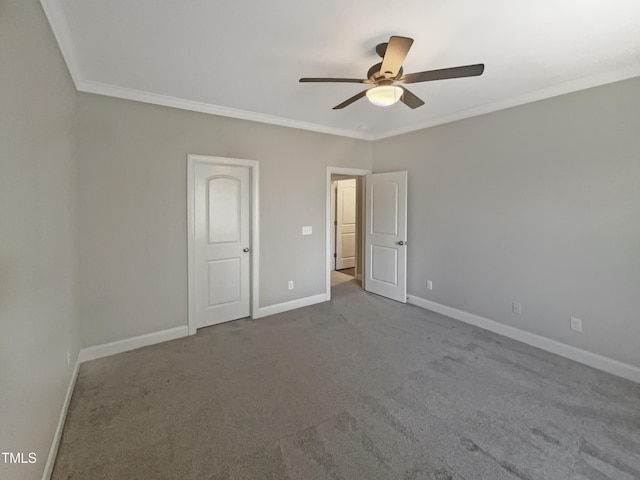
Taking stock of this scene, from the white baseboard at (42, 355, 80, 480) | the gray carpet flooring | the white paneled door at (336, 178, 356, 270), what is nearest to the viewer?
the white baseboard at (42, 355, 80, 480)

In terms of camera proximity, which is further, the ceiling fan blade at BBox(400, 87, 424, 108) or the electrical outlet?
the electrical outlet

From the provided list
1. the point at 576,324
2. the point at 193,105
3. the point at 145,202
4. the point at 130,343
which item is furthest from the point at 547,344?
the point at 193,105

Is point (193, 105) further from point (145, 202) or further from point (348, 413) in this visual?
point (348, 413)

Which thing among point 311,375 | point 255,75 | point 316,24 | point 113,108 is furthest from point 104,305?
point 316,24

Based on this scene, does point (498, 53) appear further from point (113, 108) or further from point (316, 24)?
point (113, 108)

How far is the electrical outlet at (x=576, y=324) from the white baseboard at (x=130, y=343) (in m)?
4.08

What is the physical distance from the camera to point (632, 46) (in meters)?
2.24

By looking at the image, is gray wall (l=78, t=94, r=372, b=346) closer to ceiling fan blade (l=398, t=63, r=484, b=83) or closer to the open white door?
the open white door

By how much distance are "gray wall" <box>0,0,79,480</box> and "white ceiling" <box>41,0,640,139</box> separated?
414 mm

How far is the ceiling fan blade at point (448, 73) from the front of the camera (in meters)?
Answer: 1.84

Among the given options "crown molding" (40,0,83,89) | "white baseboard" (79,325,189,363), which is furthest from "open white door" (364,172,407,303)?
"crown molding" (40,0,83,89)

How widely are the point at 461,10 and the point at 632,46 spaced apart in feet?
4.97

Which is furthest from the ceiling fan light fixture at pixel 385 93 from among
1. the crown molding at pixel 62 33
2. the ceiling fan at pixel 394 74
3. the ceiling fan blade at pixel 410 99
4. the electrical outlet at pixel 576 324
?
the electrical outlet at pixel 576 324

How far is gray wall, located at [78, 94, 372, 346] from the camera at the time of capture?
290cm
